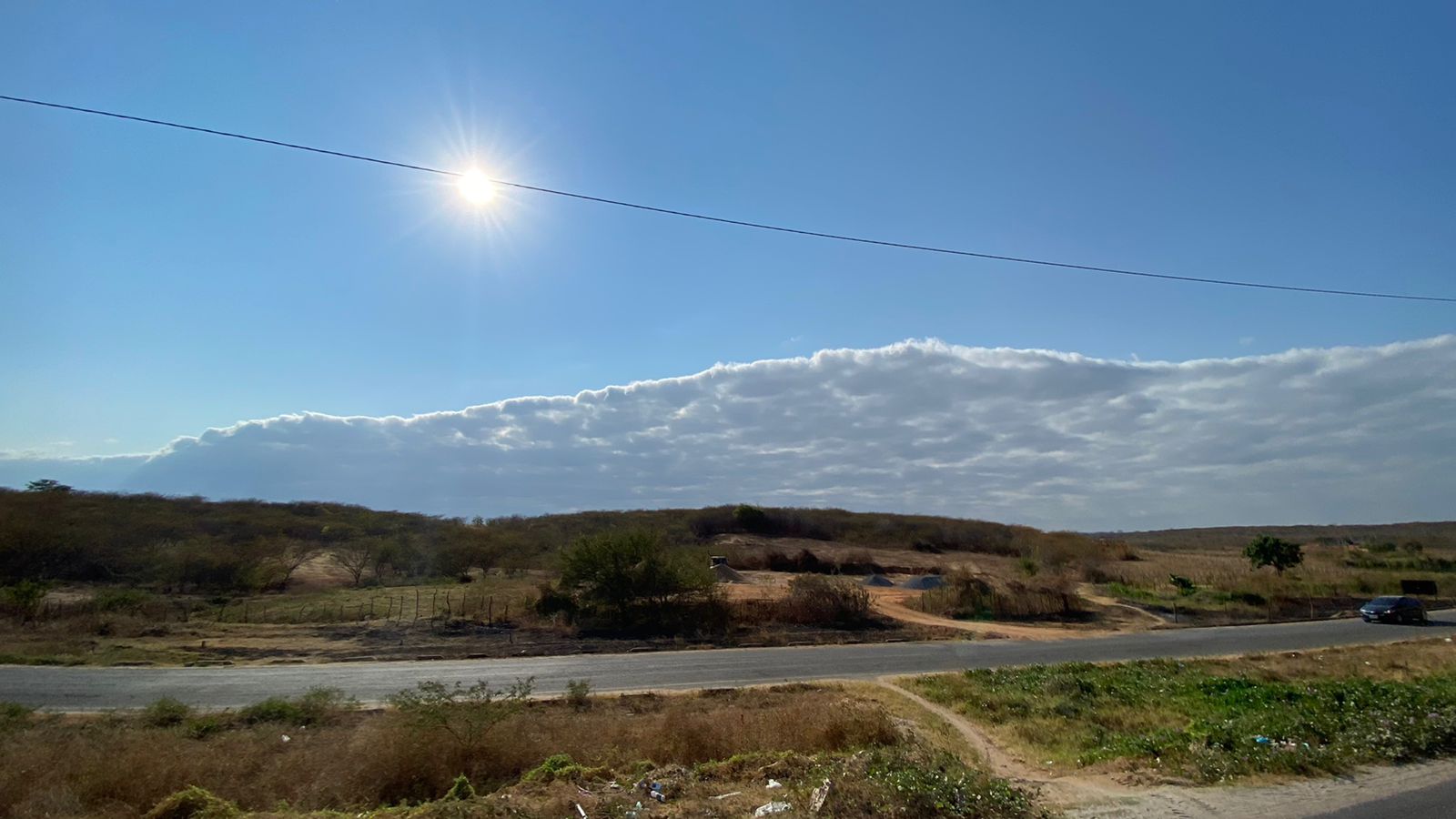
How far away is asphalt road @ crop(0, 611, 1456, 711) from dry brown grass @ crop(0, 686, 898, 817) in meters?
5.68

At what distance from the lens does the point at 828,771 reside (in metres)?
9.42

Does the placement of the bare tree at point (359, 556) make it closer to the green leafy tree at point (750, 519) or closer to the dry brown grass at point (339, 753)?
the dry brown grass at point (339, 753)

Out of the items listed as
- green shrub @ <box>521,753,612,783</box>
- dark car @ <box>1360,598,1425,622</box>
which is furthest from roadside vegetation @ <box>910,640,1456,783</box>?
dark car @ <box>1360,598,1425,622</box>

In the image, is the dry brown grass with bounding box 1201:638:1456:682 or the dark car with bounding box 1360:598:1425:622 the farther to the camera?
the dark car with bounding box 1360:598:1425:622

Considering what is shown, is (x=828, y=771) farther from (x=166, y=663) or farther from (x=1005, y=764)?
(x=166, y=663)

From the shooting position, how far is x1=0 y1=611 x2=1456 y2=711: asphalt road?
2158cm

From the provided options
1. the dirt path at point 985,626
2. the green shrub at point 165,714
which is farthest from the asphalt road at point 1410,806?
the dirt path at point 985,626

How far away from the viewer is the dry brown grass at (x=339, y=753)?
10164mm

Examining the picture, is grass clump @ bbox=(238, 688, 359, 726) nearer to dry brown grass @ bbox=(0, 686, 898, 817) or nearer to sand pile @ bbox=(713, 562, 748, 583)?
dry brown grass @ bbox=(0, 686, 898, 817)

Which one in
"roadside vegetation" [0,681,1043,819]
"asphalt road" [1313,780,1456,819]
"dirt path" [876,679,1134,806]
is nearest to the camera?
"asphalt road" [1313,780,1456,819]

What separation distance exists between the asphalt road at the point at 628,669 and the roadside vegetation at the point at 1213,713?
5016mm

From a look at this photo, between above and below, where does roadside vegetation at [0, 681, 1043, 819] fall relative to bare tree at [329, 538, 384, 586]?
below

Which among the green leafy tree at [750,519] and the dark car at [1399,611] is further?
the green leafy tree at [750,519]

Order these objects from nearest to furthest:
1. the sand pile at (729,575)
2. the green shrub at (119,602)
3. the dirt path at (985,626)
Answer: the green shrub at (119,602)
the dirt path at (985,626)
the sand pile at (729,575)
